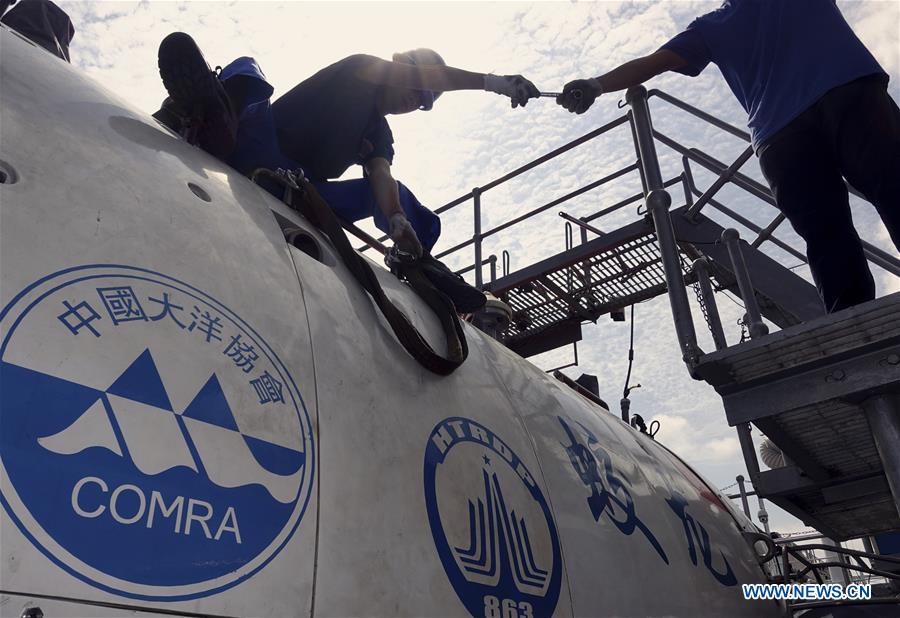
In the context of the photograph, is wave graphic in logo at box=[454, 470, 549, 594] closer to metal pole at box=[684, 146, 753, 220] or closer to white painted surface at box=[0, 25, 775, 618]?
white painted surface at box=[0, 25, 775, 618]

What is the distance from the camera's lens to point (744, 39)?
3719 millimetres

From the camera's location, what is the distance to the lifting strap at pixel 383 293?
2336mm

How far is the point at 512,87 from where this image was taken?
354cm

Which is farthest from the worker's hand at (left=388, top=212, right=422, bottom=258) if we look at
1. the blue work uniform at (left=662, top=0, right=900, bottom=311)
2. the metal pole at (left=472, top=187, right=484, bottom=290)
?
the metal pole at (left=472, top=187, right=484, bottom=290)

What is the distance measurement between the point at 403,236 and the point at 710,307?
1.83 meters

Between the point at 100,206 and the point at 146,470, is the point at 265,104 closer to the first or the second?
the point at 100,206

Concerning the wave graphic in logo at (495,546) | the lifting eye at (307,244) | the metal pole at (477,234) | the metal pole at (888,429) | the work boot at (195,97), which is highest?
the metal pole at (477,234)

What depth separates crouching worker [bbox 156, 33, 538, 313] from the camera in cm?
281

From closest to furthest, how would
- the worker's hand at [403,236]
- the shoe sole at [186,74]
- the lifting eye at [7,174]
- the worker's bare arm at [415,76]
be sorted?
1. the lifting eye at [7,174]
2. the shoe sole at [186,74]
3. the worker's hand at [403,236]
4. the worker's bare arm at [415,76]

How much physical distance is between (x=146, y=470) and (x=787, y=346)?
267 cm

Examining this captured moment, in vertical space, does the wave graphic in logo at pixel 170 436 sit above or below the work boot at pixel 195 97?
below

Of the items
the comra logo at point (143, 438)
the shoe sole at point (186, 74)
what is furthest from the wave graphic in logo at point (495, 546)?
the shoe sole at point (186, 74)

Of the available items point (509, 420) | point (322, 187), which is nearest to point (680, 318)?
point (509, 420)

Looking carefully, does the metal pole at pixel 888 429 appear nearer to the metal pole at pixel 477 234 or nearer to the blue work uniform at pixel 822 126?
the blue work uniform at pixel 822 126
